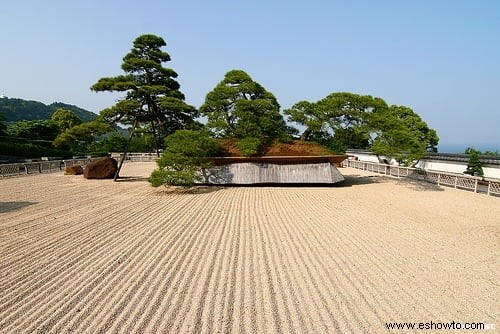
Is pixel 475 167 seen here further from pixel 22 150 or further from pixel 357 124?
pixel 22 150

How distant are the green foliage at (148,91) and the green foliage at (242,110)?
1.59 m

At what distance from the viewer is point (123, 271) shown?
4.53 m

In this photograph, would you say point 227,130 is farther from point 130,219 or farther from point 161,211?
point 130,219

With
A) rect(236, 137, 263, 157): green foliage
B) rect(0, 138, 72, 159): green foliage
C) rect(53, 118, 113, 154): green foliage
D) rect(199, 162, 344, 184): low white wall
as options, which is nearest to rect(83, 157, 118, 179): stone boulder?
rect(53, 118, 113, 154): green foliage

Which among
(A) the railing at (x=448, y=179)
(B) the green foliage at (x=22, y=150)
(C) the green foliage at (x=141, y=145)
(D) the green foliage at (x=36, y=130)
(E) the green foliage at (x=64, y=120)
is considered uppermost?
(E) the green foliage at (x=64, y=120)

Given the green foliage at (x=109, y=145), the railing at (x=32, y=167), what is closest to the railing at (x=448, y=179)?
the railing at (x=32, y=167)

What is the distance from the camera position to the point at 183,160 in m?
13.1

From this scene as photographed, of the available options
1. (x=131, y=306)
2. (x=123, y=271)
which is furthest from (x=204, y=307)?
(x=123, y=271)

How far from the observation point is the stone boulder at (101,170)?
1650cm

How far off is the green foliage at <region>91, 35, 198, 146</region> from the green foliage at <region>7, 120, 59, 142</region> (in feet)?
75.2

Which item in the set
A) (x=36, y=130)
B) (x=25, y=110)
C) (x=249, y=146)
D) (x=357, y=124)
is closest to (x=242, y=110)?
(x=249, y=146)

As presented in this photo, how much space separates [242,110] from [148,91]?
5037 millimetres

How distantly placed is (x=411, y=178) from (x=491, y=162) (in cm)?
625

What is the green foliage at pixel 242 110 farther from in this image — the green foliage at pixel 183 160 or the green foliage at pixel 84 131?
the green foliage at pixel 84 131
